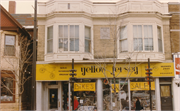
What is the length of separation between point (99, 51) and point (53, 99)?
5324mm

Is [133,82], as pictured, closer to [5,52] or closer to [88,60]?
[88,60]

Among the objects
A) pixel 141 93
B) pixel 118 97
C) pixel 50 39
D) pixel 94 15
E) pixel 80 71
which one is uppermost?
pixel 94 15

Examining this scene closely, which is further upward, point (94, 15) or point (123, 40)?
point (94, 15)

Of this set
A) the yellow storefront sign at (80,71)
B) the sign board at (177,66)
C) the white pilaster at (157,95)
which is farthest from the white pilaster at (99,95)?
the sign board at (177,66)

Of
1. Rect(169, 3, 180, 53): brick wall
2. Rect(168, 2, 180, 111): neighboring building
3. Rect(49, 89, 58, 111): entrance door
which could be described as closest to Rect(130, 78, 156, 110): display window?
Rect(168, 2, 180, 111): neighboring building

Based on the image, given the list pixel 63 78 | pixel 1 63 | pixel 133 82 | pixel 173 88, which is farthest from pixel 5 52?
pixel 173 88

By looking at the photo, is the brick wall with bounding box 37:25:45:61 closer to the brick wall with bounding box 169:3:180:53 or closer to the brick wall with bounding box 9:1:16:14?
the brick wall with bounding box 9:1:16:14

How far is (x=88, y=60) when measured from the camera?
1526 cm

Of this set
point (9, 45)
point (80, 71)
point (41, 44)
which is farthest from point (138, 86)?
point (9, 45)

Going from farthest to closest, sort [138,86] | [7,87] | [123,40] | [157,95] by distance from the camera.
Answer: [123,40] → [138,86] → [157,95] → [7,87]

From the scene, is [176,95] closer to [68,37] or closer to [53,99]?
[68,37]

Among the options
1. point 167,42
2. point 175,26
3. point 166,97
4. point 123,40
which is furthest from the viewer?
point 175,26

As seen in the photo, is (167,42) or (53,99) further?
(167,42)

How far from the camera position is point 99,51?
53.2 ft
